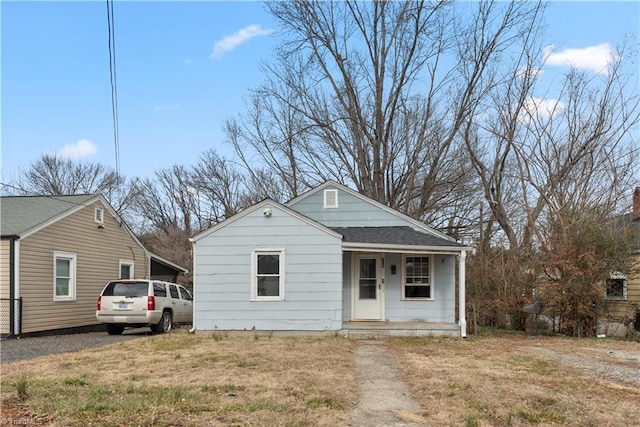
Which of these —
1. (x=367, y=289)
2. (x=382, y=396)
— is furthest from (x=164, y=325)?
(x=382, y=396)

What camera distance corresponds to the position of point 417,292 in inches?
595

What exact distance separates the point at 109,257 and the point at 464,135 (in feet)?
52.1

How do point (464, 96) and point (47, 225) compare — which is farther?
point (464, 96)

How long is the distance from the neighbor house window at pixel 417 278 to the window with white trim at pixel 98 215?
10297 mm

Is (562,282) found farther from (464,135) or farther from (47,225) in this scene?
(47,225)

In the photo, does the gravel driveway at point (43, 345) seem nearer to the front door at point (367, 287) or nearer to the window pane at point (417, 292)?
the front door at point (367, 287)

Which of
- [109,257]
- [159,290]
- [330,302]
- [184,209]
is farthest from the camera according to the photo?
[184,209]

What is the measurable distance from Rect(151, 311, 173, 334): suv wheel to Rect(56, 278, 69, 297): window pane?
10.6 ft

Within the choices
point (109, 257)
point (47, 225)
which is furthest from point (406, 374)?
point (109, 257)

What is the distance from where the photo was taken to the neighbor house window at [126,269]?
19.9m

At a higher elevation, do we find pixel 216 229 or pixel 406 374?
pixel 216 229

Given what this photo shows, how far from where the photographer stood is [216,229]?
14125mm

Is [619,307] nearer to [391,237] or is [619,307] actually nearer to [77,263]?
[391,237]

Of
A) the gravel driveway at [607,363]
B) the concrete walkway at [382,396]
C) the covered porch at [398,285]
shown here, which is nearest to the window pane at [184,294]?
the covered porch at [398,285]
